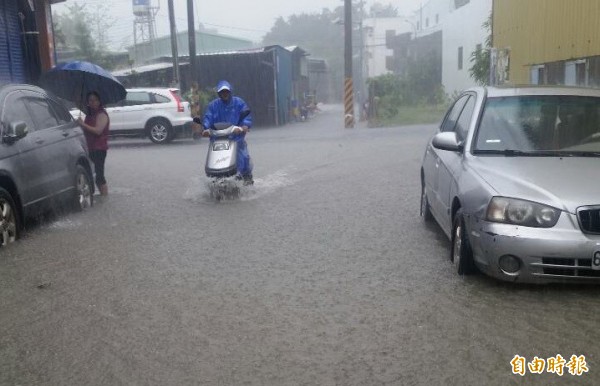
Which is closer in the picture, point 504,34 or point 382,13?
point 504,34

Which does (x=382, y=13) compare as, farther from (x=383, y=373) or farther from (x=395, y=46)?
(x=383, y=373)

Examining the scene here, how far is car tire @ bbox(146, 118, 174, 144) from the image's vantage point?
2200 centimetres

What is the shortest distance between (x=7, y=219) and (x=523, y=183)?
5.12 meters

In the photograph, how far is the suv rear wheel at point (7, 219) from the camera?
7.25 meters

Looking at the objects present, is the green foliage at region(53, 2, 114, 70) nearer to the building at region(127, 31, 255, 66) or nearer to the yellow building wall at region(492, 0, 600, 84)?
the building at region(127, 31, 255, 66)

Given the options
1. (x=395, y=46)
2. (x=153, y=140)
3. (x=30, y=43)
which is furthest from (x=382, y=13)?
(x=30, y=43)

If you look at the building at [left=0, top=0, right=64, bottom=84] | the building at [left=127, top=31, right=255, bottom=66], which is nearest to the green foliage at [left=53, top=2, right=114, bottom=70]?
the building at [left=127, top=31, right=255, bottom=66]

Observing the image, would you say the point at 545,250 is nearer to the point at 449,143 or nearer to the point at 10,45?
the point at 449,143

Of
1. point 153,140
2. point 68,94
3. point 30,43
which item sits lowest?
point 153,140

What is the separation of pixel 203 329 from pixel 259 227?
11.5 ft

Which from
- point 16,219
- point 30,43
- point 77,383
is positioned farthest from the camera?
point 30,43

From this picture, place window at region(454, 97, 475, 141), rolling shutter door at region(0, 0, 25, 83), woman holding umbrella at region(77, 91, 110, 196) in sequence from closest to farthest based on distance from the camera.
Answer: window at region(454, 97, 475, 141), woman holding umbrella at region(77, 91, 110, 196), rolling shutter door at region(0, 0, 25, 83)

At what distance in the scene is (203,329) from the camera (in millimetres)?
4773

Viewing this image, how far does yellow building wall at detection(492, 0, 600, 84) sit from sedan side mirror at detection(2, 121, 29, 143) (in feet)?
33.3
